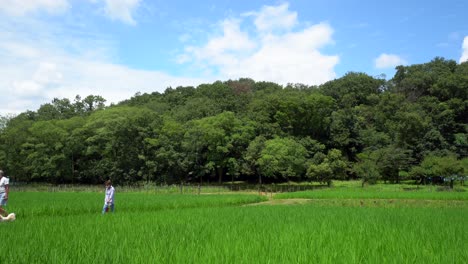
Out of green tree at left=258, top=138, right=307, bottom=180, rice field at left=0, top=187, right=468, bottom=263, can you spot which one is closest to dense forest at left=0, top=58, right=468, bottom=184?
green tree at left=258, top=138, right=307, bottom=180

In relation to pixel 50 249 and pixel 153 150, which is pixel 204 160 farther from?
pixel 50 249

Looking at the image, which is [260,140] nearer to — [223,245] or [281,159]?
[281,159]

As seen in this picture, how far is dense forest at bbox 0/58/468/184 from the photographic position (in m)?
45.5

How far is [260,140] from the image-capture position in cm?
4622

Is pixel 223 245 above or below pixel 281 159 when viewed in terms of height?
below

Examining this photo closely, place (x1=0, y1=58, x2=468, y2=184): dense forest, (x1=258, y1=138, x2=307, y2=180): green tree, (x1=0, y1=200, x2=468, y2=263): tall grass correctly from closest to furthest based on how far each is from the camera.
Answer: (x1=0, y1=200, x2=468, y2=263): tall grass → (x1=258, y1=138, x2=307, y2=180): green tree → (x1=0, y1=58, x2=468, y2=184): dense forest

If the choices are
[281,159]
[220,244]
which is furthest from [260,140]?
[220,244]

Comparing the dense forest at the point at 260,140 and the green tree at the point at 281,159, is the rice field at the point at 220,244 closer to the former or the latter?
the green tree at the point at 281,159

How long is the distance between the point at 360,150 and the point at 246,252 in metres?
57.7

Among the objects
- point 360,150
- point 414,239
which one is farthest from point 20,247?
point 360,150

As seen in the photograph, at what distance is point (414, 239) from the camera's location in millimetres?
7324

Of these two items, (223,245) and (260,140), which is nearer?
(223,245)

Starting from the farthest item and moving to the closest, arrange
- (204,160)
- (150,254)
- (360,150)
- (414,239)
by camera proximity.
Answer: (360,150) → (204,160) → (414,239) → (150,254)

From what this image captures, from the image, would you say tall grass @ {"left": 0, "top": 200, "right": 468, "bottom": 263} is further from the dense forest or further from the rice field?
the dense forest
